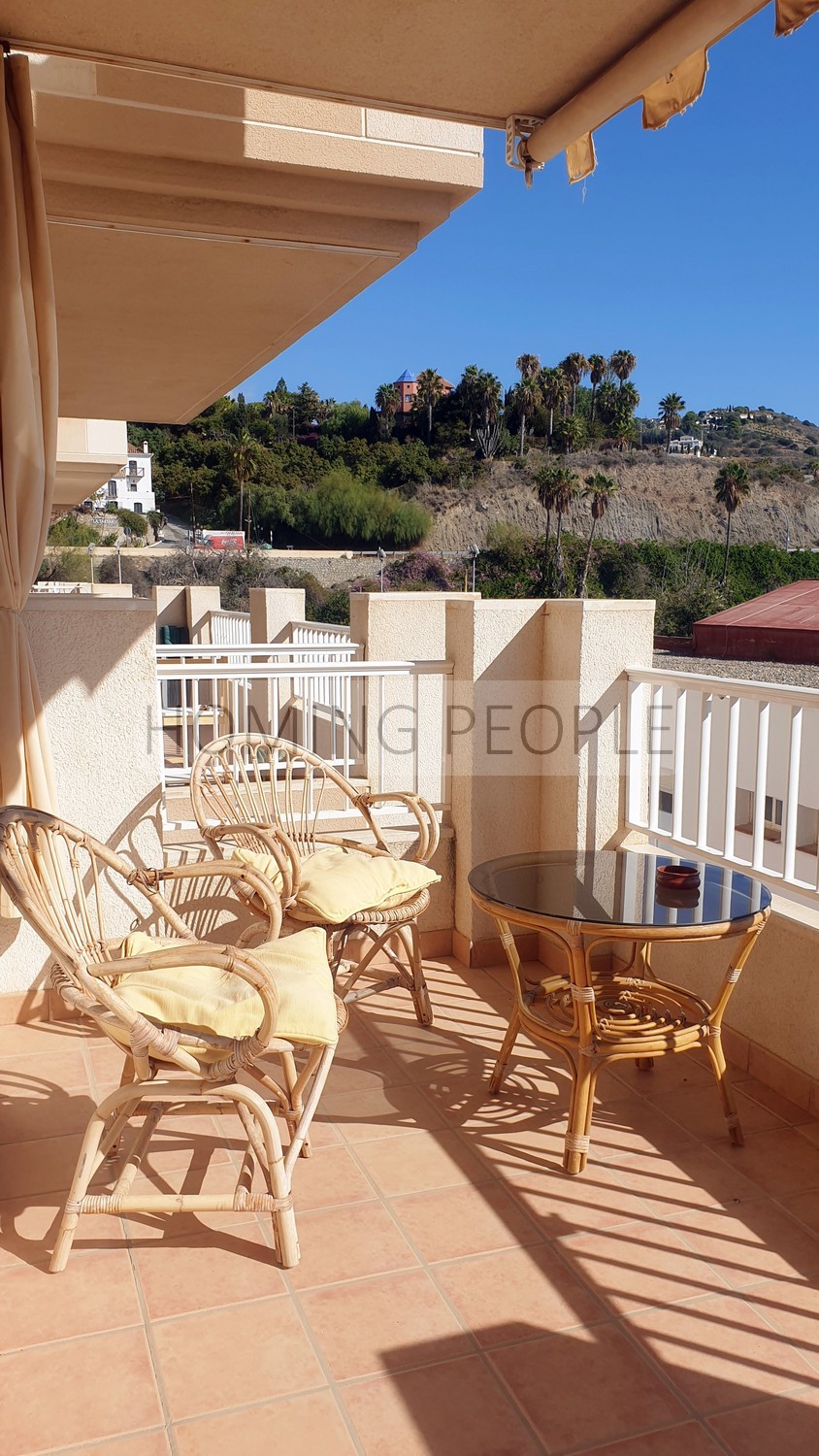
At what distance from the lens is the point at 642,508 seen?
60.5m

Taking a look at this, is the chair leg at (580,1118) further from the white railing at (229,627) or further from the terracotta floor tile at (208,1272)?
the white railing at (229,627)

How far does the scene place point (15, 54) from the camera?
2508 mm

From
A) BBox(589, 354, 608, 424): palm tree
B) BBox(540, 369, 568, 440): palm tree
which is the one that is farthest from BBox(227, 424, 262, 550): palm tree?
BBox(589, 354, 608, 424): palm tree

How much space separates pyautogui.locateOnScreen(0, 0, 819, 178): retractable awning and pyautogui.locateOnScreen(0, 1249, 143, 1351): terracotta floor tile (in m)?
2.73

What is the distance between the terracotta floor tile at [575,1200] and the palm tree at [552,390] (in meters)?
65.5

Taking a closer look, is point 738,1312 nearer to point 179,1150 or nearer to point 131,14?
point 179,1150

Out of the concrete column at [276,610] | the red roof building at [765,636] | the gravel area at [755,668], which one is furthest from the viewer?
the gravel area at [755,668]

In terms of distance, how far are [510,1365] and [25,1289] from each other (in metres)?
1.01

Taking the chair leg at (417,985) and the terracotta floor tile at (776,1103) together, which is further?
the chair leg at (417,985)

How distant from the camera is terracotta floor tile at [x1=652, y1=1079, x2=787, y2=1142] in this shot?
2.80 meters

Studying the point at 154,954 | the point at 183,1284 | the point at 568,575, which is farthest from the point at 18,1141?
the point at 568,575

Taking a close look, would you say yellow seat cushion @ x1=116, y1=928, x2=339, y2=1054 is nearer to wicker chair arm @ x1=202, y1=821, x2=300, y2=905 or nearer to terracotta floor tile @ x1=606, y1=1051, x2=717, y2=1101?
wicker chair arm @ x1=202, y1=821, x2=300, y2=905

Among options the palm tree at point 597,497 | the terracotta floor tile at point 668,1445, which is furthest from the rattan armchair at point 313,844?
the palm tree at point 597,497

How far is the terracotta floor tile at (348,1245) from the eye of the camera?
2160mm
